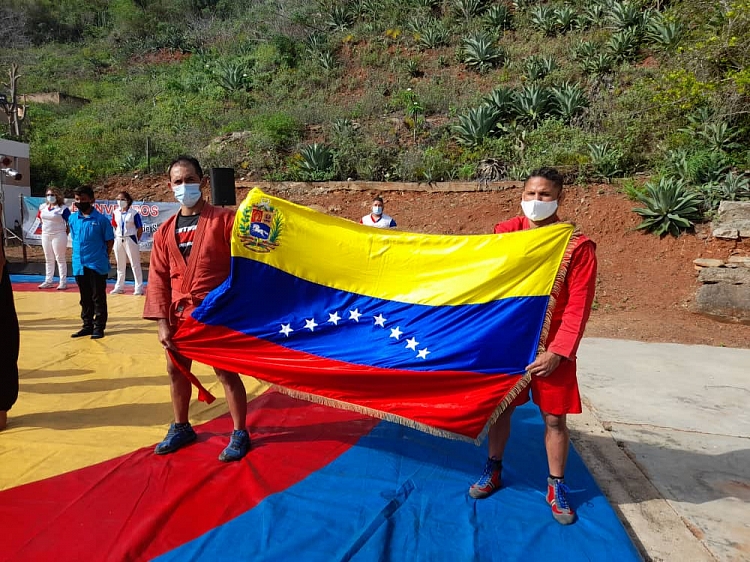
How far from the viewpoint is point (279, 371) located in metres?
3.08

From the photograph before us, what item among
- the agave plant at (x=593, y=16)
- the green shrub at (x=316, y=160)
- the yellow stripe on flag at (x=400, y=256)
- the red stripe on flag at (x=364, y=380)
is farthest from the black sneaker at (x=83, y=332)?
the agave plant at (x=593, y=16)

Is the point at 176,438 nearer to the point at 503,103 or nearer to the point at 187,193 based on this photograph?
the point at 187,193

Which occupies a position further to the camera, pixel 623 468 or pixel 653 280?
pixel 653 280

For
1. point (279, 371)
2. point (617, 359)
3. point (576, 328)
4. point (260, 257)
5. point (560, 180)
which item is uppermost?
point (560, 180)

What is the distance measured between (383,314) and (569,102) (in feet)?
46.1

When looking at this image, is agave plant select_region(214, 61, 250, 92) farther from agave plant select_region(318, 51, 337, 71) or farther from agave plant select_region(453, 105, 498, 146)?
agave plant select_region(453, 105, 498, 146)

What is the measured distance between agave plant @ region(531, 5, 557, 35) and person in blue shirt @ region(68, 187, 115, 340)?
19.9m

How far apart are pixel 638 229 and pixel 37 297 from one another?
12.0 metres

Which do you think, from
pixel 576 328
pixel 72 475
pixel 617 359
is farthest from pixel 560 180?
pixel 617 359

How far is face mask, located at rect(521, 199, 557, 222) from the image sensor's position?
271cm

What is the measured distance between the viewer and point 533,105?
48.8ft

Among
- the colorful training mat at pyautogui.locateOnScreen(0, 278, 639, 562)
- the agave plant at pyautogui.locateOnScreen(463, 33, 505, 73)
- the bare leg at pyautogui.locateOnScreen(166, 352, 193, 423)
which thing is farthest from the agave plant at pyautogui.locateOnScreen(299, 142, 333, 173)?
the bare leg at pyautogui.locateOnScreen(166, 352, 193, 423)

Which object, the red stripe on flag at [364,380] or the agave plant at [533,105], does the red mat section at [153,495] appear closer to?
the red stripe on flag at [364,380]

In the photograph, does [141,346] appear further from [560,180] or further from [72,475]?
[560,180]
